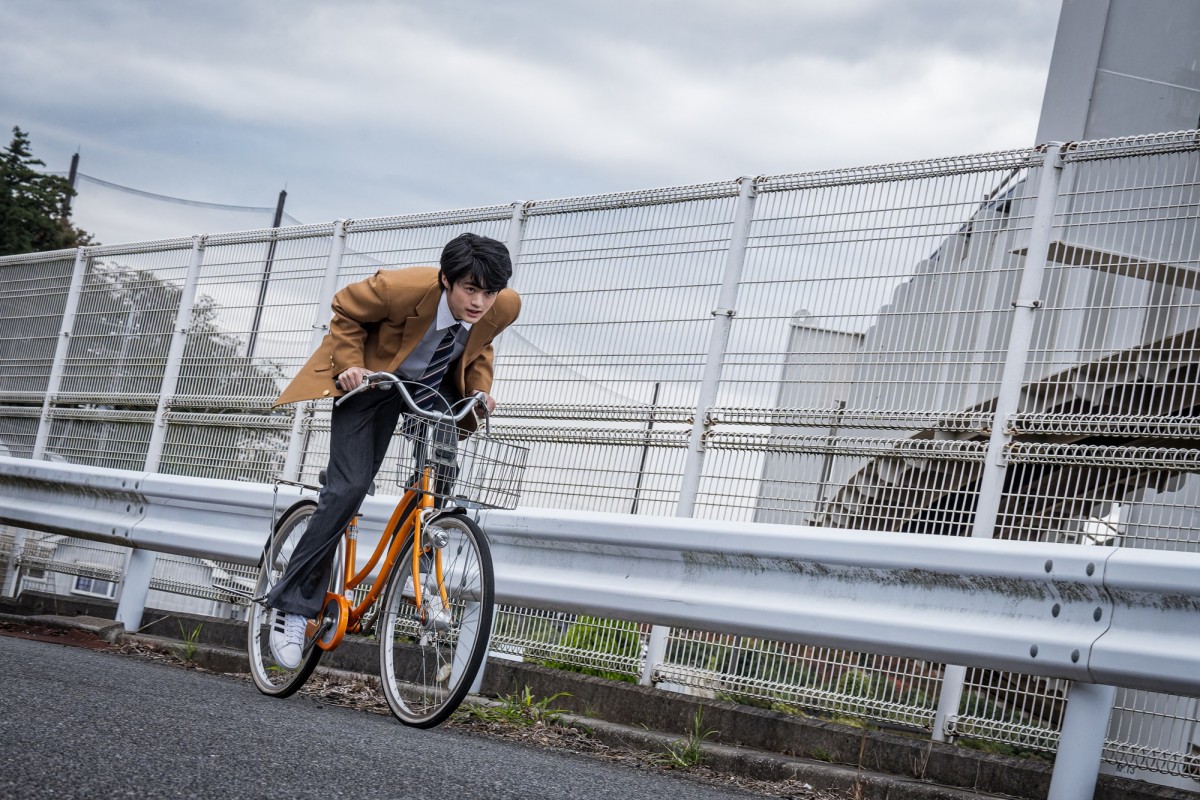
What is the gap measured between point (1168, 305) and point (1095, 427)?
0.55 metres

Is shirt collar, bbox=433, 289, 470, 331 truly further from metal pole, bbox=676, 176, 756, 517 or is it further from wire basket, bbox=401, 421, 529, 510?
metal pole, bbox=676, 176, 756, 517

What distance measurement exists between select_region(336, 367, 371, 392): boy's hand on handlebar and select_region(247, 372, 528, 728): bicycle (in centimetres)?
3

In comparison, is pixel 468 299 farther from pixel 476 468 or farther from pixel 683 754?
→ pixel 683 754

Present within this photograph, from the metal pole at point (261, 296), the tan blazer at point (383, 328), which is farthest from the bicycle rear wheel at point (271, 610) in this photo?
the metal pole at point (261, 296)

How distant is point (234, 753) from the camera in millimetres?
3457

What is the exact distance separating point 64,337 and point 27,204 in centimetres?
3744

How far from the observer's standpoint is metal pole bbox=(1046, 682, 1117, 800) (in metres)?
3.95

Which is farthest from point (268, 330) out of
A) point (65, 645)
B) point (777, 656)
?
point (777, 656)

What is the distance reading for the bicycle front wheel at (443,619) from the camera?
4.50 meters

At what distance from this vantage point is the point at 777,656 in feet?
18.5

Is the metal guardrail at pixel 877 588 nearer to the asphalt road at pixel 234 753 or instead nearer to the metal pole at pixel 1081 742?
the metal pole at pixel 1081 742

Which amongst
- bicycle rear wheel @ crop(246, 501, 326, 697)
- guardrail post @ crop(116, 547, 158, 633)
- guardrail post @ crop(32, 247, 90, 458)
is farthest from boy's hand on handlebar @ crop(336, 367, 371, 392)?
guardrail post @ crop(32, 247, 90, 458)

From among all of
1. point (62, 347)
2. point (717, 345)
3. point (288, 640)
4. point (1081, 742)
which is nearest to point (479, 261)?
point (288, 640)

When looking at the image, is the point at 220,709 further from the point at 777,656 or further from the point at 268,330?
the point at 268,330
